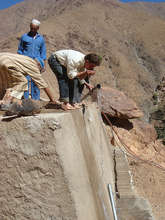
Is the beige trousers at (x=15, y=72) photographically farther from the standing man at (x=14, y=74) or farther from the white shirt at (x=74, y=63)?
the white shirt at (x=74, y=63)

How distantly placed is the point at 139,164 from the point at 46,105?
3.97 meters

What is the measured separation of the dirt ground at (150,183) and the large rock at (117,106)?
5.61 ft

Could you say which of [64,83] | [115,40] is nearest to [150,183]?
[64,83]

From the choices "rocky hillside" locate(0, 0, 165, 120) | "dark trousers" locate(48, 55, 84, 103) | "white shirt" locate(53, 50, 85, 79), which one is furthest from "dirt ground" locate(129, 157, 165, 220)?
"rocky hillside" locate(0, 0, 165, 120)

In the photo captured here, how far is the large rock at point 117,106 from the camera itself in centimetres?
744

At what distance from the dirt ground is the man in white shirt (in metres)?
2.97

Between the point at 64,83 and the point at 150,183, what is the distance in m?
3.61

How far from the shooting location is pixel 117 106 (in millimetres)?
7535

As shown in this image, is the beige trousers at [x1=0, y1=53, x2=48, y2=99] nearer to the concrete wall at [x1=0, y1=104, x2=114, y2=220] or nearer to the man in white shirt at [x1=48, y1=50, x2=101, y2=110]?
the man in white shirt at [x1=48, y1=50, x2=101, y2=110]

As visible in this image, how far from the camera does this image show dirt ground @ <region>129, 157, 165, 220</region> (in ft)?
16.6

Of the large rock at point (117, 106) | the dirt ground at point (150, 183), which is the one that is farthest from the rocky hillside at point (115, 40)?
the dirt ground at point (150, 183)

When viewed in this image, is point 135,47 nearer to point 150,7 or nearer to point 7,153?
point 7,153

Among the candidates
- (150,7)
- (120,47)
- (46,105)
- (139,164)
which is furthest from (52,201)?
(150,7)

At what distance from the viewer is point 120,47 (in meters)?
30.3
